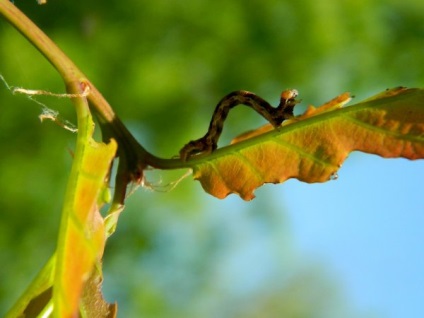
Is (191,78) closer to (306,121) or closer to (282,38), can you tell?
(282,38)

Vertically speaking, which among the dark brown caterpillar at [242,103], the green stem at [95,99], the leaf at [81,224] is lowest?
the leaf at [81,224]

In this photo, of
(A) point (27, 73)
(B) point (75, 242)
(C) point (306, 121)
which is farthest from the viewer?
(A) point (27, 73)

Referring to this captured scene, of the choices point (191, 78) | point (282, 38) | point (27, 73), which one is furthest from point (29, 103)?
point (282, 38)

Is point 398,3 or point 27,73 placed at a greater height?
point 398,3

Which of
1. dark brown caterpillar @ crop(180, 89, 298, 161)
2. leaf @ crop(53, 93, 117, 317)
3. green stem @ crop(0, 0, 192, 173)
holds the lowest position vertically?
leaf @ crop(53, 93, 117, 317)

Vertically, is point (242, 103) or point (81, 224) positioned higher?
point (242, 103)

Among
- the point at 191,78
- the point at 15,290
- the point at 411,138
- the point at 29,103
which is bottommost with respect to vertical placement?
the point at 411,138

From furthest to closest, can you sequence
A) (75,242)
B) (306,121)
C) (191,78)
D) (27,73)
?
(191,78)
(27,73)
(306,121)
(75,242)
